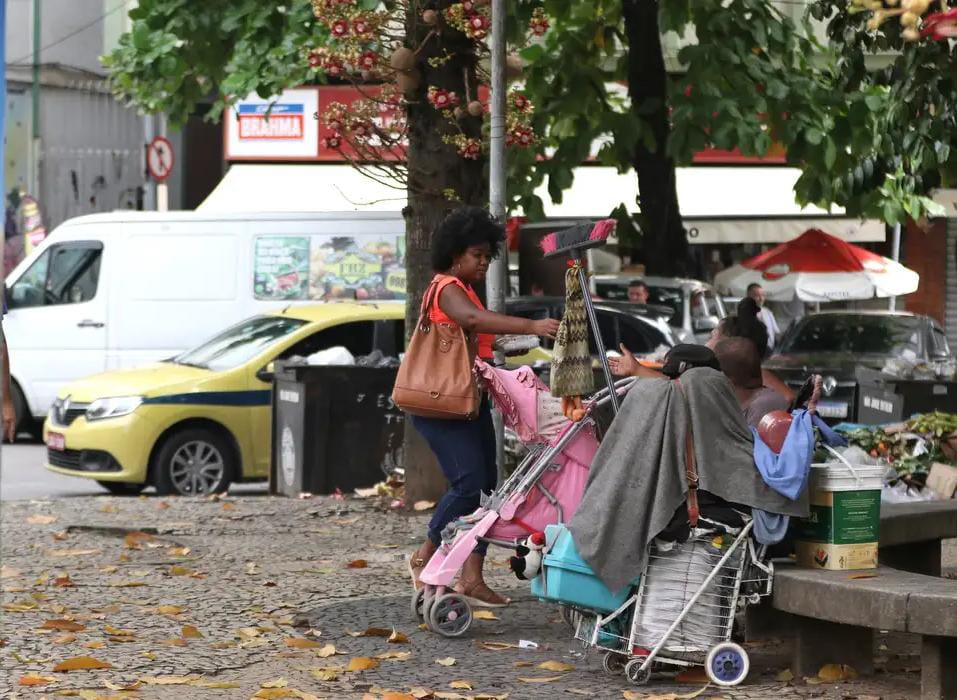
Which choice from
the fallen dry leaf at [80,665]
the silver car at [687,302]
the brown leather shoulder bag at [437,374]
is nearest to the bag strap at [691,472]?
the brown leather shoulder bag at [437,374]

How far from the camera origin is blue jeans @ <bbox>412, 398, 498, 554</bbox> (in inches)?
296

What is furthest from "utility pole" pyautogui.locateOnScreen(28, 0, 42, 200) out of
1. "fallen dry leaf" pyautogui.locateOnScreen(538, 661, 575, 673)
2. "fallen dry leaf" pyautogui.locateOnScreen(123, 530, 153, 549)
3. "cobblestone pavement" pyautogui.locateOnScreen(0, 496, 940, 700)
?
"fallen dry leaf" pyautogui.locateOnScreen(538, 661, 575, 673)

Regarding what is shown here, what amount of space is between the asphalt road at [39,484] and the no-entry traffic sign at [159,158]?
847 centimetres

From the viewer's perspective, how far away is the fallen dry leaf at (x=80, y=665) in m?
6.65

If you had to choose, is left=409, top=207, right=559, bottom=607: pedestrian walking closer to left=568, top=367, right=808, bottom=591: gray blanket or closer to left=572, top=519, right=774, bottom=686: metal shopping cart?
left=568, top=367, right=808, bottom=591: gray blanket

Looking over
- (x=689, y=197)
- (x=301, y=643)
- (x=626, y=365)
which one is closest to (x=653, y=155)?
(x=689, y=197)

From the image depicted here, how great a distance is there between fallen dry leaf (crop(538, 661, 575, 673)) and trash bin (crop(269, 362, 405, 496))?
605 centimetres

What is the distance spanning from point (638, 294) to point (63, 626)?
11357 mm

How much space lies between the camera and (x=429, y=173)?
1116cm

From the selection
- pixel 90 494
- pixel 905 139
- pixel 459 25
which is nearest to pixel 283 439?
pixel 90 494

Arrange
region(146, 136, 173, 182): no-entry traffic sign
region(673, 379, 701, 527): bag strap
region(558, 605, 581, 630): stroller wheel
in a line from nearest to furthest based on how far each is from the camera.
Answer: region(673, 379, 701, 527): bag strap, region(558, 605, 581, 630): stroller wheel, region(146, 136, 173, 182): no-entry traffic sign

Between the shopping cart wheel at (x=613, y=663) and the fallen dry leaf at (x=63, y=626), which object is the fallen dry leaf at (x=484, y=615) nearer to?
the shopping cart wheel at (x=613, y=663)

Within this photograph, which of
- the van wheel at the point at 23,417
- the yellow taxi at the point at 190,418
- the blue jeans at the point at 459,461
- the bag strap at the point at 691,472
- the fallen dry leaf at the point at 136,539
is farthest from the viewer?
the van wheel at the point at 23,417

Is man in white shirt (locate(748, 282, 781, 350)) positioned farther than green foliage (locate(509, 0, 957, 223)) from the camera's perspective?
Yes
